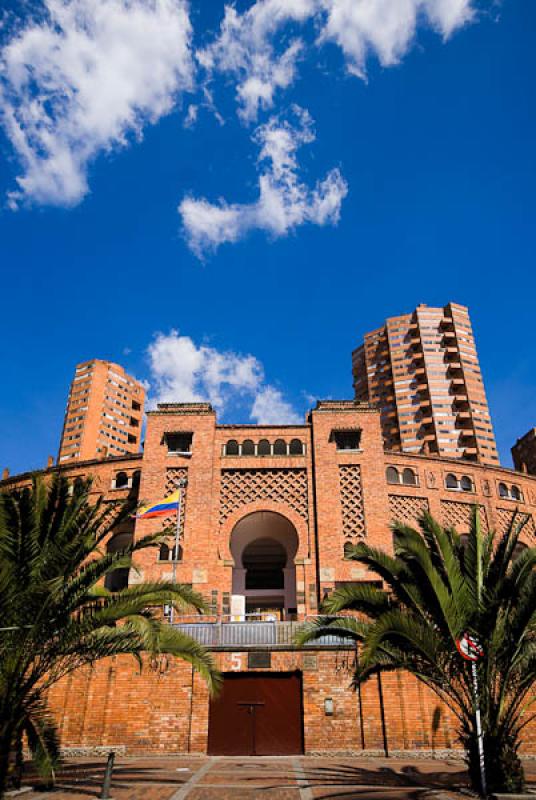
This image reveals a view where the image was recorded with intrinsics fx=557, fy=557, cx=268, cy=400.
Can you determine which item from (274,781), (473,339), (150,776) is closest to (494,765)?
(274,781)

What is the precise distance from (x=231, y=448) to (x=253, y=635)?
30.0 feet

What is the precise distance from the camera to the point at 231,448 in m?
23.4

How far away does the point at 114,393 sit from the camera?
8938 cm

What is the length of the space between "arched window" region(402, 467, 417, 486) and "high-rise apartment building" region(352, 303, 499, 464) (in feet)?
139

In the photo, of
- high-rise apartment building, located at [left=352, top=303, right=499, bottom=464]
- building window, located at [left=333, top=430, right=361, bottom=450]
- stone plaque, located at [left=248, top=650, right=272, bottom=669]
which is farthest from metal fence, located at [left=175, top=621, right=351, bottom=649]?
high-rise apartment building, located at [left=352, top=303, right=499, bottom=464]

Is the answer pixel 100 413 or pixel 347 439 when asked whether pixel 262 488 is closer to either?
pixel 347 439

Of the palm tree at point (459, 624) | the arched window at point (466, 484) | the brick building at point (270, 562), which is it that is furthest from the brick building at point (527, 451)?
the palm tree at point (459, 624)

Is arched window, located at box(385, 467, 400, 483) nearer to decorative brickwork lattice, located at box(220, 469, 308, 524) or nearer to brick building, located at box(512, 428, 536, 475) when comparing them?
decorative brickwork lattice, located at box(220, 469, 308, 524)

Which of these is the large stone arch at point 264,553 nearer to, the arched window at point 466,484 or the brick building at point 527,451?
the arched window at point 466,484

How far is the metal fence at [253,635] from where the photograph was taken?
50.0 ft

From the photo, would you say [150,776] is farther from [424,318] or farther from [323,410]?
[424,318]

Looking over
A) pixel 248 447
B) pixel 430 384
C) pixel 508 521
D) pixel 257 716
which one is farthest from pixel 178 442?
pixel 430 384

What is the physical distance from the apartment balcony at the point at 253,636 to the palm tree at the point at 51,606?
6.02 meters

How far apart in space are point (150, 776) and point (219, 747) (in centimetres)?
371
